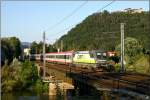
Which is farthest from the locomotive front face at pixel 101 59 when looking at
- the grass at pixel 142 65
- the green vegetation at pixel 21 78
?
the green vegetation at pixel 21 78

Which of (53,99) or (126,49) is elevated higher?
(126,49)

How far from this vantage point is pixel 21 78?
70625 mm

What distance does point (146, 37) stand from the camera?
3580 inches

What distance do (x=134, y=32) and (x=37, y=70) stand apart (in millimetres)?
27713

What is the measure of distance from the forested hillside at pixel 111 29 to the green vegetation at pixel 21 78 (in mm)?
13701

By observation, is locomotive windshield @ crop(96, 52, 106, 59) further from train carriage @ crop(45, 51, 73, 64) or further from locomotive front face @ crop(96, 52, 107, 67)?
train carriage @ crop(45, 51, 73, 64)

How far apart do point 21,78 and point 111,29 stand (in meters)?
32.3

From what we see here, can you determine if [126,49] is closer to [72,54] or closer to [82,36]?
[72,54]

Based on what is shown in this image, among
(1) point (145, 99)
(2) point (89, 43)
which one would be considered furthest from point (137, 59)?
(2) point (89, 43)

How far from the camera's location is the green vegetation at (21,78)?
65.9m

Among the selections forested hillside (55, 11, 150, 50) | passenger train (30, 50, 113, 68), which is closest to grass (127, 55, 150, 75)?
passenger train (30, 50, 113, 68)

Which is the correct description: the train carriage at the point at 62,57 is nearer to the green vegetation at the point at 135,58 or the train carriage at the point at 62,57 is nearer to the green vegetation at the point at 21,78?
the green vegetation at the point at 21,78

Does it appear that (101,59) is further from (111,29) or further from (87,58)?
(111,29)

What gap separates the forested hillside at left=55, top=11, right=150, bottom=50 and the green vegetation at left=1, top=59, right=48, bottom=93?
45.0 ft
